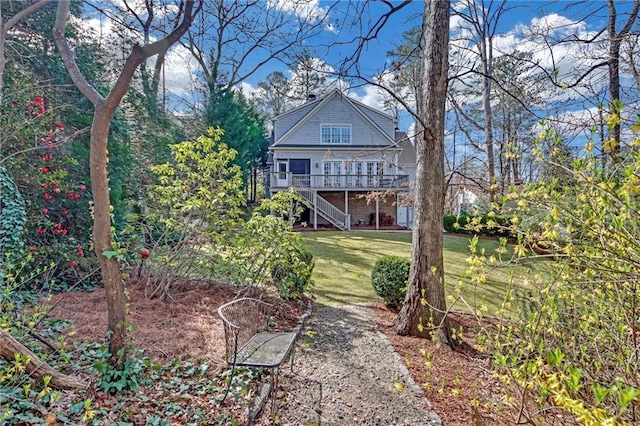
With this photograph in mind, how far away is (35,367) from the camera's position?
2.77 metres

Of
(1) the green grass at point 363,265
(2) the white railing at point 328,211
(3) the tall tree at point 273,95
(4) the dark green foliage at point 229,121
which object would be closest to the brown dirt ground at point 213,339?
(1) the green grass at point 363,265

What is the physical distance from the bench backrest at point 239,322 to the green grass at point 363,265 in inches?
96.8

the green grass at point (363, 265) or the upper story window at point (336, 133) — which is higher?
the upper story window at point (336, 133)

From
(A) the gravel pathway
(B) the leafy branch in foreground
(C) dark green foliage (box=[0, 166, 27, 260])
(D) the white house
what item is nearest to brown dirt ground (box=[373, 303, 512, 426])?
(A) the gravel pathway

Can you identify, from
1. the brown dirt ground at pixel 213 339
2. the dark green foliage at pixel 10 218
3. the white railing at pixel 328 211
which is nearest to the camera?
the brown dirt ground at pixel 213 339

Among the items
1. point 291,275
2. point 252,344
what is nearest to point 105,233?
point 252,344

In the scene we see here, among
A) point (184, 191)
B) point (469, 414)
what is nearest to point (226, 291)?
point (184, 191)

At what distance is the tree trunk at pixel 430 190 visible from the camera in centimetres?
495

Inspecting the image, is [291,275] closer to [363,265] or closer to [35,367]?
[35,367]

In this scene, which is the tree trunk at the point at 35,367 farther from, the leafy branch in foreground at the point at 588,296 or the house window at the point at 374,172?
the house window at the point at 374,172

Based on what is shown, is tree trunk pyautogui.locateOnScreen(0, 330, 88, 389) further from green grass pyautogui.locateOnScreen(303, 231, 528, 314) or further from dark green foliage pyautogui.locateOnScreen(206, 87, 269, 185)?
dark green foliage pyautogui.locateOnScreen(206, 87, 269, 185)

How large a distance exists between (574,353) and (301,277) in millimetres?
4138

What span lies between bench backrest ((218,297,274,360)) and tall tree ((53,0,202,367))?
38.4 inches

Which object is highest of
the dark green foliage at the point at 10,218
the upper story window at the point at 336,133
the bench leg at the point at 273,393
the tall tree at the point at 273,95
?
the tall tree at the point at 273,95
